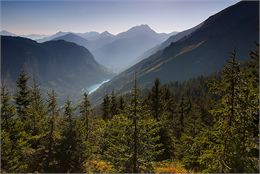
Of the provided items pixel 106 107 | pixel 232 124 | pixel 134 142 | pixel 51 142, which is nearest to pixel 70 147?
pixel 51 142

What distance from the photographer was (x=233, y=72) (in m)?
16.0

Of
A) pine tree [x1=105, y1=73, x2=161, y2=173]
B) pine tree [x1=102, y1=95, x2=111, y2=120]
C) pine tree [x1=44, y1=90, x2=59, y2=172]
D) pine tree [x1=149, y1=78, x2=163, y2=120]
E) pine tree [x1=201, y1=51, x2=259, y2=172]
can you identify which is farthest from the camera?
pine tree [x1=102, y1=95, x2=111, y2=120]

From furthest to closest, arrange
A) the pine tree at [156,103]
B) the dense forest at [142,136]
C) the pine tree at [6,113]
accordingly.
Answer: the pine tree at [156,103] → the pine tree at [6,113] → the dense forest at [142,136]

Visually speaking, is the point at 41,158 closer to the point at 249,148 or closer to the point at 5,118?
the point at 5,118

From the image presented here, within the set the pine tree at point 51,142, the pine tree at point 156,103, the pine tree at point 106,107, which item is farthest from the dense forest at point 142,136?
the pine tree at point 106,107

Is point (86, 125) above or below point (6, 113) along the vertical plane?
below

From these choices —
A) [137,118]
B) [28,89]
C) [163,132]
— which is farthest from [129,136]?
[28,89]

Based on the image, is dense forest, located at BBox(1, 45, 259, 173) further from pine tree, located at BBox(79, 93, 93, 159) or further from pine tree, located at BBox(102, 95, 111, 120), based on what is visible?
pine tree, located at BBox(102, 95, 111, 120)

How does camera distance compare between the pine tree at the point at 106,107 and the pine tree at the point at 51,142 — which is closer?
the pine tree at the point at 51,142

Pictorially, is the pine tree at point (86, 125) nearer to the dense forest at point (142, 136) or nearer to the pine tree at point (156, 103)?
the dense forest at point (142, 136)

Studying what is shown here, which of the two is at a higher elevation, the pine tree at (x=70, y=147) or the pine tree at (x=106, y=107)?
the pine tree at (x=106, y=107)

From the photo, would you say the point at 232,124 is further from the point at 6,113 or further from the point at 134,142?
the point at 6,113

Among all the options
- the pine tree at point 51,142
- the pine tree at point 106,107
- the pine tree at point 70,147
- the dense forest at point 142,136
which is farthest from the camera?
the pine tree at point 106,107

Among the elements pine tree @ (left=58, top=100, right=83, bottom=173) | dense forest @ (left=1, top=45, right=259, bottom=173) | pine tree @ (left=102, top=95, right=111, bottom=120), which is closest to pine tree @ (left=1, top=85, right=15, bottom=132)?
dense forest @ (left=1, top=45, right=259, bottom=173)
